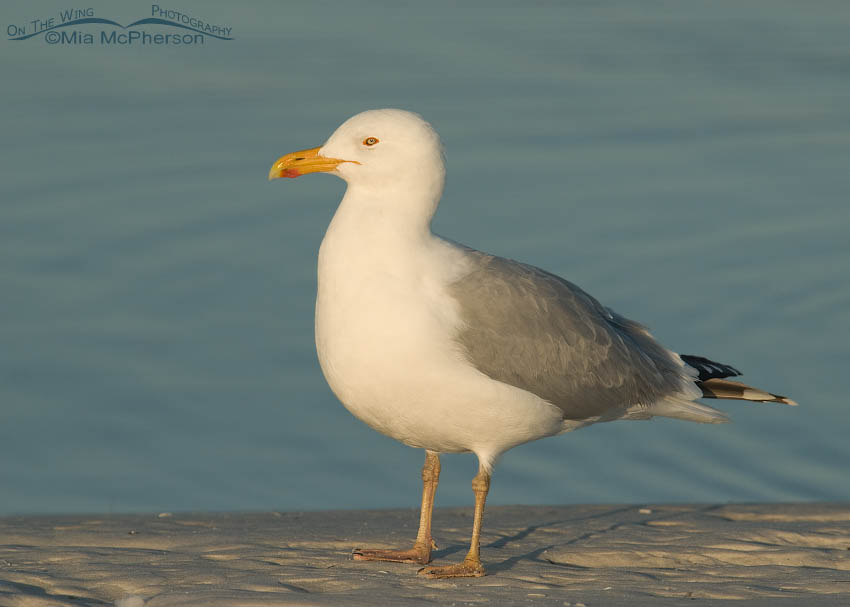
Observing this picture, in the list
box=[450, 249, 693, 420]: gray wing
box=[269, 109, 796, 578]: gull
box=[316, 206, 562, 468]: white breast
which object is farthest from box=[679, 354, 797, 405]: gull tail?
box=[316, 206, 562, 468]: white breast

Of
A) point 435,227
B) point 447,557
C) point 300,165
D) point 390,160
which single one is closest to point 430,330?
point 390,160

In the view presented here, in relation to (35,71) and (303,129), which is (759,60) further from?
(35,71)

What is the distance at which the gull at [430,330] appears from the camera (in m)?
7.68

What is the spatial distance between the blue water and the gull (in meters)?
2.92

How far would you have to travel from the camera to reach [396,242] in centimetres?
790

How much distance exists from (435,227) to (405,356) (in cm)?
767

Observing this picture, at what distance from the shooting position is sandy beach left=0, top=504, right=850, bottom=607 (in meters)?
7.10

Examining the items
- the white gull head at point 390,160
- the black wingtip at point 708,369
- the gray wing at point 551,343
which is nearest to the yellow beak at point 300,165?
the white gull head at point 390,160

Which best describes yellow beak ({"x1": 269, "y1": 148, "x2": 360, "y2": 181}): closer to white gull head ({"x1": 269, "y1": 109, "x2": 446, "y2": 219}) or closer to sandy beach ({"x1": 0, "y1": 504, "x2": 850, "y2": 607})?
white gull head ({"x1": 269, "y1": 109, "x2": 446, "y2": 219})

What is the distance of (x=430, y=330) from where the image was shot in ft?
25.1

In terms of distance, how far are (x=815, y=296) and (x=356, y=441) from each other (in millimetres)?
5582

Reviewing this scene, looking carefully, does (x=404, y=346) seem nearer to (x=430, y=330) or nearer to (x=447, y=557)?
(x=430, y=330)

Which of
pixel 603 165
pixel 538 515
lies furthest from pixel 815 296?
pixel 538 515

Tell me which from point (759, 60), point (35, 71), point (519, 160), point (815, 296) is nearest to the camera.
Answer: point (815, 296)
